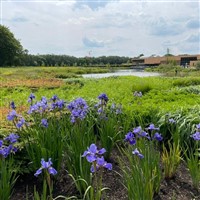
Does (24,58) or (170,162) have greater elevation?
(24,58)

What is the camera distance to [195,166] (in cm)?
304

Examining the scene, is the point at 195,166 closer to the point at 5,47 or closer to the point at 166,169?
the point at 166,169

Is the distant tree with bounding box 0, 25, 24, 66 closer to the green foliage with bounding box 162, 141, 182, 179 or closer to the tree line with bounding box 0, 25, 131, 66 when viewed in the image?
the tree line with bounding box 0, 25, 131, 66

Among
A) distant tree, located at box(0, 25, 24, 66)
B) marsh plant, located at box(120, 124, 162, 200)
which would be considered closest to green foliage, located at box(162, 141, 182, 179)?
marsh plant, located at box(120, 124, 162, 200)

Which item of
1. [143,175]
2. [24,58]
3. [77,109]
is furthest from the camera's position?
[24,58]

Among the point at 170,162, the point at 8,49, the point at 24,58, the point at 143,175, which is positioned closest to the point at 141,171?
the point at 143,175

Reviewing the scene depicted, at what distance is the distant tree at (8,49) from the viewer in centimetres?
4747

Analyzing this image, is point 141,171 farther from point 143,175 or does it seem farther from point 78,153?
point 78,153

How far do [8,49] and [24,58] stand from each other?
6.76 meters

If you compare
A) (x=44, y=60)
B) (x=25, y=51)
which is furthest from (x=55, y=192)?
(x=44, y=60)

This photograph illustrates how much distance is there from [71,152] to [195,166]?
4.18 ft

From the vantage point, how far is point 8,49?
47.7 metres

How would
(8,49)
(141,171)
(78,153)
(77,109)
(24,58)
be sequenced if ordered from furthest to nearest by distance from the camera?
(24,58)
(8,49)
(77,109)
(78,153)
(141,171)

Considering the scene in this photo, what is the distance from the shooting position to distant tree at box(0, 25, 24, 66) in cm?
4747
